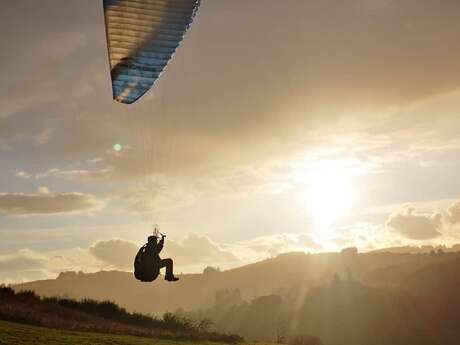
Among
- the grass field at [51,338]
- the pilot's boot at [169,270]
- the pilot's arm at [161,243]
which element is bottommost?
the grass field at [51,338]

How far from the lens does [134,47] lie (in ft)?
41.4

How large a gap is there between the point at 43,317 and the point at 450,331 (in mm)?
208387

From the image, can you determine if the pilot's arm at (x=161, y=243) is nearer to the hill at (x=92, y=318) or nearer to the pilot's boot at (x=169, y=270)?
the pilot's boot at (x=169, y=270)

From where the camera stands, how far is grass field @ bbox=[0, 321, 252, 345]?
13.3m

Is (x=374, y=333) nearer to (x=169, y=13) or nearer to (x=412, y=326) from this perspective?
(x=412, y=326)

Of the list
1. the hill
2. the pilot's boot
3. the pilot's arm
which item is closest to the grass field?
→ the hill

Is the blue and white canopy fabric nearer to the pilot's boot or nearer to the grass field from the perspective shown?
the pilot's boot

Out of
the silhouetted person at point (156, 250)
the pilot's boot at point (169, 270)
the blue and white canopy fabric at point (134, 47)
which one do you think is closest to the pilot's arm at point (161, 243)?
the silhouetted person at point (156, 250)

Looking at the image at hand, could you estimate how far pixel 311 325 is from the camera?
197 meters

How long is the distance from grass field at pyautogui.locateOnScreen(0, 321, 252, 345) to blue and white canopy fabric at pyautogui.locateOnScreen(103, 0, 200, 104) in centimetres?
633

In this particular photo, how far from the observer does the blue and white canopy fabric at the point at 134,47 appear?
12.5 m

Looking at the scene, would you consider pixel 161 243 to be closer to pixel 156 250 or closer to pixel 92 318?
pixel 156 250

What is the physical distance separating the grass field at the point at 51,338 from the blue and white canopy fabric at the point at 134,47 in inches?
249

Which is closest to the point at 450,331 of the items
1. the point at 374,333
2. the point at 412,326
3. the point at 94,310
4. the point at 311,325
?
the point at 412,326
